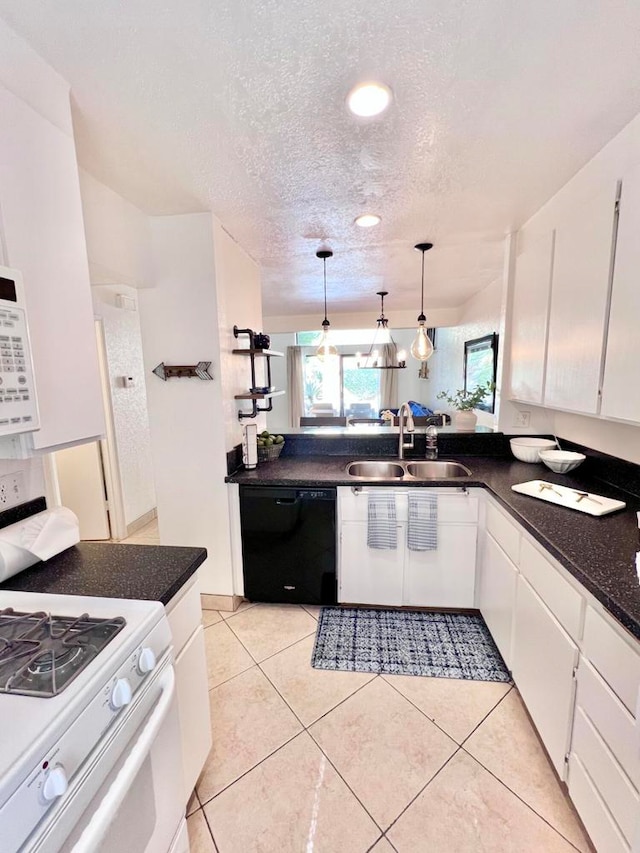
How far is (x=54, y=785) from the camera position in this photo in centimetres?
61

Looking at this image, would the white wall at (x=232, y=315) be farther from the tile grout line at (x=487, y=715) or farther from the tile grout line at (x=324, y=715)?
the tile grout line at (x=487, y=715)

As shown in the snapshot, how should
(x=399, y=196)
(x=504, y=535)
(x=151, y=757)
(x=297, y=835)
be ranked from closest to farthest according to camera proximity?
(x=151, y=757)
(x=297, y=835)
(x=504, y=535)
(x=399, y=196)

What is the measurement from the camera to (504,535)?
1829 mm

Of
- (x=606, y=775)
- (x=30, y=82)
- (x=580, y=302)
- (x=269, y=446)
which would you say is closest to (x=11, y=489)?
(x=30, y=82)

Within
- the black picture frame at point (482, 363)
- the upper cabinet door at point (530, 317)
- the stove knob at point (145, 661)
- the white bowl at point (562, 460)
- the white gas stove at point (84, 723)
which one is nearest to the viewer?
the white gas stove at point (84, 723)

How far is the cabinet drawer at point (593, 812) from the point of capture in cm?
100

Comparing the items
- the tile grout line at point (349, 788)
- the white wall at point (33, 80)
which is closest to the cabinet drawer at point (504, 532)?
the tile grout line at point (349, 788)

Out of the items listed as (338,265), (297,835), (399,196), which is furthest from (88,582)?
(338,265)

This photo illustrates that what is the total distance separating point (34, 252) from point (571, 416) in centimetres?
277

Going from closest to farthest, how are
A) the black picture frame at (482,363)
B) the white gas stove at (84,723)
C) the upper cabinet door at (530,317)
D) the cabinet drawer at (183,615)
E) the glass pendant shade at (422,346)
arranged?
the white gas stove at (84,723)
the cabinet drawer at (183,615)
the upper cabinet door at (530,317)
the glass pendant shade at (422,346)
the black picture frame at (482,363)

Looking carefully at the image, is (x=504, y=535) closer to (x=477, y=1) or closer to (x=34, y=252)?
(x=477, y=1)

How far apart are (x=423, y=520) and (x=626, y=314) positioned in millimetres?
1365

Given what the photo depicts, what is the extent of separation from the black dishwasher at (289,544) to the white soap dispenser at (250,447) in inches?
8.8

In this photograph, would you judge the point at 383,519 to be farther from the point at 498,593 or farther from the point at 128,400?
the point at 128,400
